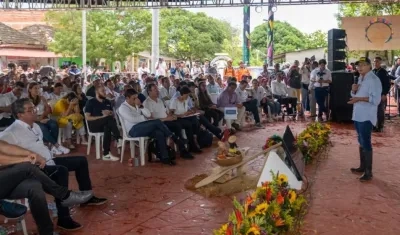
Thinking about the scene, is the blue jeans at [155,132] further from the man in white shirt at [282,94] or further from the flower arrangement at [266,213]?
the man in white shirt at [282,94]

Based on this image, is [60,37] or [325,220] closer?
[325,220]

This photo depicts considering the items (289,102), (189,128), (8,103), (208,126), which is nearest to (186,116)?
(189,128)

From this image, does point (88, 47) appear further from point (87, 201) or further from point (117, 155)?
point (87, 201)

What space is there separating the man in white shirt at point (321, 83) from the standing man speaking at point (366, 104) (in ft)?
17.0

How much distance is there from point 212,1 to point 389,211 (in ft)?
34.9

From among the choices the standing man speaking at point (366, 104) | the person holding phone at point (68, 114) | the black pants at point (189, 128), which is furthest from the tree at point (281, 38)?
the standing man speaking at point (366, 104)

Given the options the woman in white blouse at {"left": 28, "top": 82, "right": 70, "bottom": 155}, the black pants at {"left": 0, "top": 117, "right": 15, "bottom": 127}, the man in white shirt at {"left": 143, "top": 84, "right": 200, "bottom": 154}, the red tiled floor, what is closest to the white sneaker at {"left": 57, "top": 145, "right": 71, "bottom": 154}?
the woman in white blouse at {"left": 28, "top": 82, "right": 70, "bottom": 155}

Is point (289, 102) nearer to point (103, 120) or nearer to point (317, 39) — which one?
point (103, 120)

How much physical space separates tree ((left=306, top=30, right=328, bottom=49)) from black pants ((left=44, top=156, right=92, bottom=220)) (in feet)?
108

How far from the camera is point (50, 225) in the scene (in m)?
3.29

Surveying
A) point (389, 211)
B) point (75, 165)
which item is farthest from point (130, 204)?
point (389, 211)

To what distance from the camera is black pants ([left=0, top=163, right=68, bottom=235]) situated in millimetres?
3242

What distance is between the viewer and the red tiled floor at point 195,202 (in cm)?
382

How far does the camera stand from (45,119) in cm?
641
